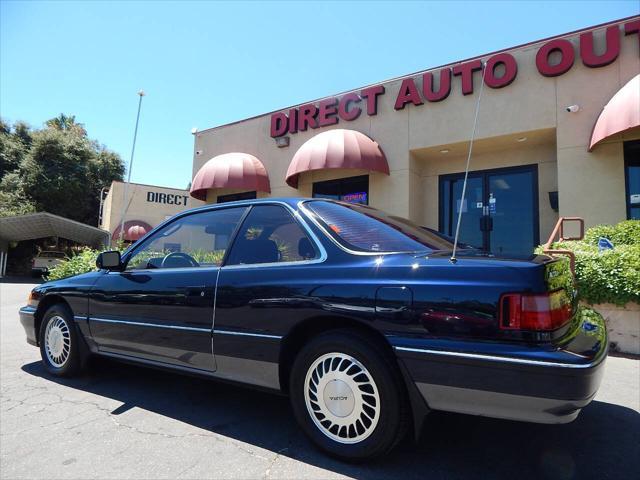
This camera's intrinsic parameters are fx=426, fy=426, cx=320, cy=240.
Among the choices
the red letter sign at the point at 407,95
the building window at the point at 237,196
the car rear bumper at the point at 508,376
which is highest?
the red letter sign at the point at 407,95

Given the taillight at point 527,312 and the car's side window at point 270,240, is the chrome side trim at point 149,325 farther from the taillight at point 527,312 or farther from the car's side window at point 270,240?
the taillight at point 527,312

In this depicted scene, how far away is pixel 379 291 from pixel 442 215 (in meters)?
8.65

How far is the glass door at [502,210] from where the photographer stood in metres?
9.35

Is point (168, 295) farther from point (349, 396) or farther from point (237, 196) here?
point (237, 196)

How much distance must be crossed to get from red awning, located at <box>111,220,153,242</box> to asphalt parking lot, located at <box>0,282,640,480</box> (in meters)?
23.6

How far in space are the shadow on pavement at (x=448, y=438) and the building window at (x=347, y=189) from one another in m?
7.80

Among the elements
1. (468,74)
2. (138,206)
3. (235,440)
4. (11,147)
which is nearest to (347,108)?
(468,74)

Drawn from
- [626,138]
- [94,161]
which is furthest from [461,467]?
[94,161]

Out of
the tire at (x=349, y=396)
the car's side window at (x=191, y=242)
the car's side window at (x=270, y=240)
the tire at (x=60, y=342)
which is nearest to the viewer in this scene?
the tire at (x=349, y=396)

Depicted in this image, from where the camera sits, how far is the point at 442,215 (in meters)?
10.4

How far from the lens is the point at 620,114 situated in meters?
7.14

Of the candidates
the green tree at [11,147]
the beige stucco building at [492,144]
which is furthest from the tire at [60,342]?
the green tree at [11,147]

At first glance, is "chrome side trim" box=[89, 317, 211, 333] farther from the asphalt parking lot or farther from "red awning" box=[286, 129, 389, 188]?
"red awning" box=[286, 129, 389, 188]

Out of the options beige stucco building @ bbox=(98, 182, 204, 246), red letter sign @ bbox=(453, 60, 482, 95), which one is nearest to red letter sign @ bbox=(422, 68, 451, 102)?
red letter sign @ bbox=(453, 60, 482, 95)
